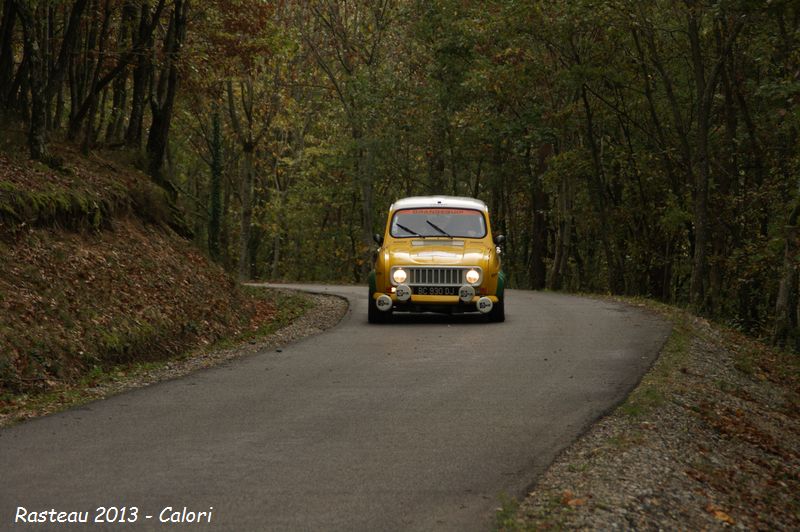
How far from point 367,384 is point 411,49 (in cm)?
3433

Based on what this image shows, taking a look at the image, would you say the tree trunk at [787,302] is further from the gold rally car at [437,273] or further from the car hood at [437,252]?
A: the car hood at [437,252]

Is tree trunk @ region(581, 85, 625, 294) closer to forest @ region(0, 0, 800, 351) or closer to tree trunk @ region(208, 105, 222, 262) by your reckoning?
forest @ region(0, 0, 800, 351)

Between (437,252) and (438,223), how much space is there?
3.58ft

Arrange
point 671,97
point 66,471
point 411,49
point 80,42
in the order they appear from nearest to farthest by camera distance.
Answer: point 66,471 → point 80,42 → point 671,97 → point 411,49

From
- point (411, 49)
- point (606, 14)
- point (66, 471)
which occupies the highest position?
point (411, 49)

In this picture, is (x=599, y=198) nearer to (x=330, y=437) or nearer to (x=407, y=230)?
(x=407, y=230)

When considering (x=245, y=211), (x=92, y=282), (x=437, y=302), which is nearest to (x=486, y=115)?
(x=245, y=211)

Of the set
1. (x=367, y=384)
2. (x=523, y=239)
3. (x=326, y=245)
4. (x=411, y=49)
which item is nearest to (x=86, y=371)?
(x=367, y=384)

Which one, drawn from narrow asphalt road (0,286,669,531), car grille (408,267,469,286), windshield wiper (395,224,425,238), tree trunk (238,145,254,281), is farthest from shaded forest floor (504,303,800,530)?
tree trunk (238,145,254,281)

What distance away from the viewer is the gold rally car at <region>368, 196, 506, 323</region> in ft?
60.8

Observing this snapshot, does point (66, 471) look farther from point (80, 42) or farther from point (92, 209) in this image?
point (80, 42)

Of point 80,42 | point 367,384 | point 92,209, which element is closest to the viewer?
point 367,384

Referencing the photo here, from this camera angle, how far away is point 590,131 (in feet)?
110

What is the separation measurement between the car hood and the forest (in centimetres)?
586
